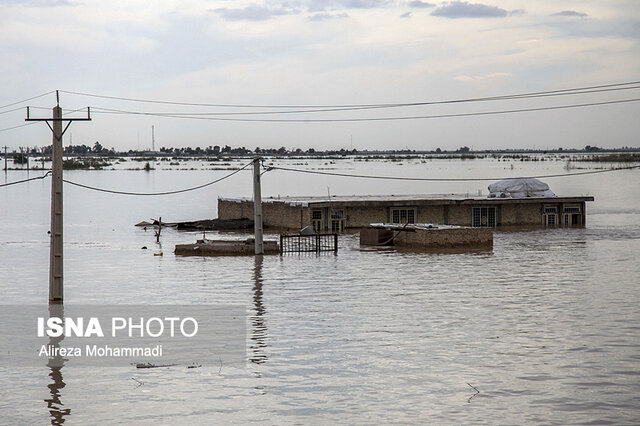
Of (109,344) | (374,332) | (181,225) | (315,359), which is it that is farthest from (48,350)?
(181,225)

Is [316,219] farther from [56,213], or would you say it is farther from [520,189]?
[56,213]

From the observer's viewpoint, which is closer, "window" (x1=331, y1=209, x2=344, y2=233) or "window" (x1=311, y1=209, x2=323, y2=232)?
"window" (x1=311, y1=209, x2=323, y2=232)

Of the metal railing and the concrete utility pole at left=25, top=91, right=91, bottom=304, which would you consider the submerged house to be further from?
the concrete utility pole at left=25, top=91, right=91, bottom=304

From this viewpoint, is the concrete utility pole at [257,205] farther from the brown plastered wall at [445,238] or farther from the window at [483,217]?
the window at [483,217]

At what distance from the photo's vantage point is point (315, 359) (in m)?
21.5

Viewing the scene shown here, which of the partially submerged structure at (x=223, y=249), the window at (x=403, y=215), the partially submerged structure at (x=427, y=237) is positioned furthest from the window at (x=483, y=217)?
the partially submerged structure at (x=223, y=249)

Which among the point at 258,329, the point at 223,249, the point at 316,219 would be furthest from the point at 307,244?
the point at 258,329

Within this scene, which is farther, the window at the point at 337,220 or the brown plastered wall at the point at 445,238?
the window at the point at 337,220

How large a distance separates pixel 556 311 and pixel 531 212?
142 feet

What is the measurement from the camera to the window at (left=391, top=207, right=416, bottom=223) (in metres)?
64.6

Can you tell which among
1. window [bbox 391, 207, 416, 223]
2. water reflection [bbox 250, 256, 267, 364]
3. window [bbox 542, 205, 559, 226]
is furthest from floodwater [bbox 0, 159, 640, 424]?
window [bbox 542, 205, 559, 226]

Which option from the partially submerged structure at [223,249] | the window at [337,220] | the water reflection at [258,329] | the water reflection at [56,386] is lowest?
the water reflection at [56,386]

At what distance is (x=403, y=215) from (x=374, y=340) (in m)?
41.6

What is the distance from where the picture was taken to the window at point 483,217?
68.6 m
